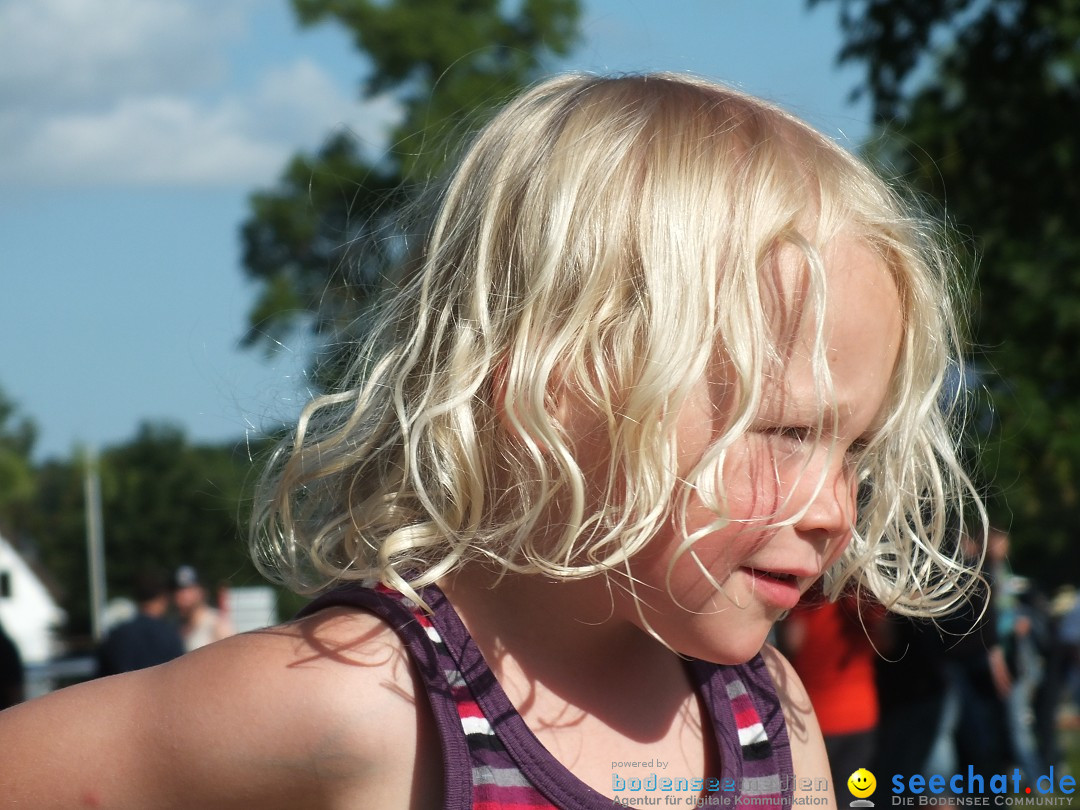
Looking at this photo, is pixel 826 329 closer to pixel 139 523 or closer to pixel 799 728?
pixel 799 728

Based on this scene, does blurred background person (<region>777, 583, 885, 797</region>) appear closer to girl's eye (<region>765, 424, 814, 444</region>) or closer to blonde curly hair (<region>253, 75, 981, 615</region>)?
blonde curly hair (<region>253, 75, 981, 615</region>)

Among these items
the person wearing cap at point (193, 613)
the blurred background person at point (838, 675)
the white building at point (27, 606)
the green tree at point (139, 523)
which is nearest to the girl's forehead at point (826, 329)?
the blurred background person at point (838, 675)

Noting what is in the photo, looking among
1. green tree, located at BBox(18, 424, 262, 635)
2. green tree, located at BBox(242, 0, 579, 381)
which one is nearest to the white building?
green tree, located at BBox(18, 424, 262, 635)

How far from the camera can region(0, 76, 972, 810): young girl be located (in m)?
1.17

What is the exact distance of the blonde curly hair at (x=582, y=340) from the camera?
1.23 meters

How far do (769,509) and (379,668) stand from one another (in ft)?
1.47

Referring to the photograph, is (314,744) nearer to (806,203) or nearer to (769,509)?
(769,509)

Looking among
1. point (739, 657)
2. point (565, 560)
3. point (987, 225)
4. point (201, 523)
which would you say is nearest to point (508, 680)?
point (565, 560)

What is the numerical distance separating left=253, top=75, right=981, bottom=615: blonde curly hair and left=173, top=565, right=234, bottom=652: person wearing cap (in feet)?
28.2

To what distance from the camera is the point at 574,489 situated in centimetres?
123

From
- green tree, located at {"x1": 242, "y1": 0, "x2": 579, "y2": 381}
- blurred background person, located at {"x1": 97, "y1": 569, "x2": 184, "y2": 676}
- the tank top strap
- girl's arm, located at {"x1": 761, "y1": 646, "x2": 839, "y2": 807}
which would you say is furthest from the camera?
green tree, located at {"x1": 242, "y1": 0, "x2": 579, "y2": 381}

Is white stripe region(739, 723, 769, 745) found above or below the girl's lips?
below

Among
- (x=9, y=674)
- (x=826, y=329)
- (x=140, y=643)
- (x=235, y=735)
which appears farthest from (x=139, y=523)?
(x=826, y=329)

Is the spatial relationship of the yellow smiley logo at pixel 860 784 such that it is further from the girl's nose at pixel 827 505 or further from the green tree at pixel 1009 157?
the green tree at pixel 1009 157
